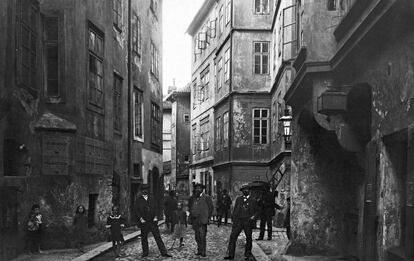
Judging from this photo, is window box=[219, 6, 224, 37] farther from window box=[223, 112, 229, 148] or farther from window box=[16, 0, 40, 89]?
window box=[16, 0, 40, 89]

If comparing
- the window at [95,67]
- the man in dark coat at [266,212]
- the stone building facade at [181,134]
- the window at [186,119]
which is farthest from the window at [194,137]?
the window at [95,67]

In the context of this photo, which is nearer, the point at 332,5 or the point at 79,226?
the point at 332,5

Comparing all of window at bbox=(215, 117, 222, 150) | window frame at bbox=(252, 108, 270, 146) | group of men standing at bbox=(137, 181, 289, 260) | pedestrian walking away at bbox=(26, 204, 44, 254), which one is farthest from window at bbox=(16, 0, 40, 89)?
window at bbox=(215, 117, 222, 150)

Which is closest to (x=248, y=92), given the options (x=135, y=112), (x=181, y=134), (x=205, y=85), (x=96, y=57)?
(x=135, y=112)

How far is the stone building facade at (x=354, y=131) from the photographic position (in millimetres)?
7438

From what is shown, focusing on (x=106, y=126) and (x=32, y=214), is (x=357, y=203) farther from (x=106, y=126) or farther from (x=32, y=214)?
(x=106, y=126)

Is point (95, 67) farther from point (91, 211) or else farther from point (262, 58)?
point (262, 58)

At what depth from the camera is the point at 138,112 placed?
2489 cm

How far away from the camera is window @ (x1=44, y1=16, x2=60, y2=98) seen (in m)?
15.7

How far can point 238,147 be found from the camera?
105ft

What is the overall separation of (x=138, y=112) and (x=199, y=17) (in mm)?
18562

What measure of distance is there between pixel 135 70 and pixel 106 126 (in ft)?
18.9

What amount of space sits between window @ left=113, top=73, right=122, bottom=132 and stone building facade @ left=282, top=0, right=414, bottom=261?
809cm

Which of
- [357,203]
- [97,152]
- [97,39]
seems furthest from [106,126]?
[357,203]
